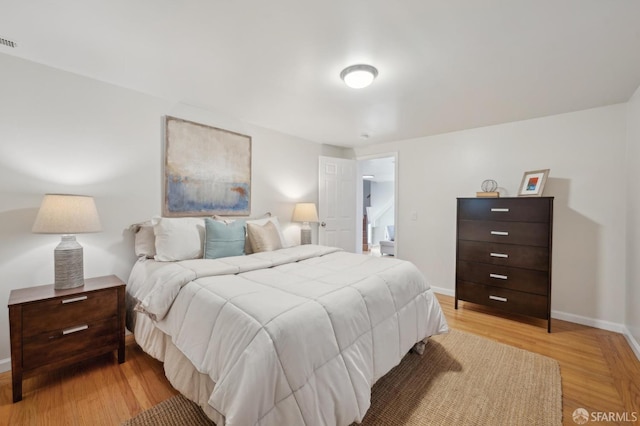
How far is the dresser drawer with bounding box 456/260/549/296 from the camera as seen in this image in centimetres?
265

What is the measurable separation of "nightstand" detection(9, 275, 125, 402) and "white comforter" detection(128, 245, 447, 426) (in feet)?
0.79

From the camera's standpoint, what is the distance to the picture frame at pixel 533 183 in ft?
9.21

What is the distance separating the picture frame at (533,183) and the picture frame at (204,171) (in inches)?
126

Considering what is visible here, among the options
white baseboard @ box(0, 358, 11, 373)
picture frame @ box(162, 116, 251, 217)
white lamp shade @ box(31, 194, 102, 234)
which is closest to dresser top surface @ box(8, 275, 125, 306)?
white lamp shade @ box(31, 194, 102, 234)

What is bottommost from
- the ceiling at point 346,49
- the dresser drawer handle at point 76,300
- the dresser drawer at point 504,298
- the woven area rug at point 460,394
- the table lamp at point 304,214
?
the woven area rug at point 460,394

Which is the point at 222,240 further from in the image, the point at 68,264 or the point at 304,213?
the point at 304,213

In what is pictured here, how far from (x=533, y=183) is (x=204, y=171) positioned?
3615 millimetres

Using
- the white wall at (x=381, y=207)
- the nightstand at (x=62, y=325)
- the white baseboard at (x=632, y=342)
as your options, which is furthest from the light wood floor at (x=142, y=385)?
the white wall at (x=381, y=207)

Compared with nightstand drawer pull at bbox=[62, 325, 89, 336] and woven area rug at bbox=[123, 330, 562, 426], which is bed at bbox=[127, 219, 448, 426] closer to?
woven area rug at bbox=[123, 330, 562, 426]

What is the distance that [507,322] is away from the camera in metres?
2.82

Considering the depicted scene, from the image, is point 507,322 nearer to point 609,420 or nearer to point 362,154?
point 609,420

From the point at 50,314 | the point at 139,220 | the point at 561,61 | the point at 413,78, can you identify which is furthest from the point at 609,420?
the point at 139,220

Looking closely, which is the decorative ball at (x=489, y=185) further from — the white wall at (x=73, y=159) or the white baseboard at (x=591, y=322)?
the white wall at (x=73, y=159)

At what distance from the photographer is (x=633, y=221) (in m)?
2.37
